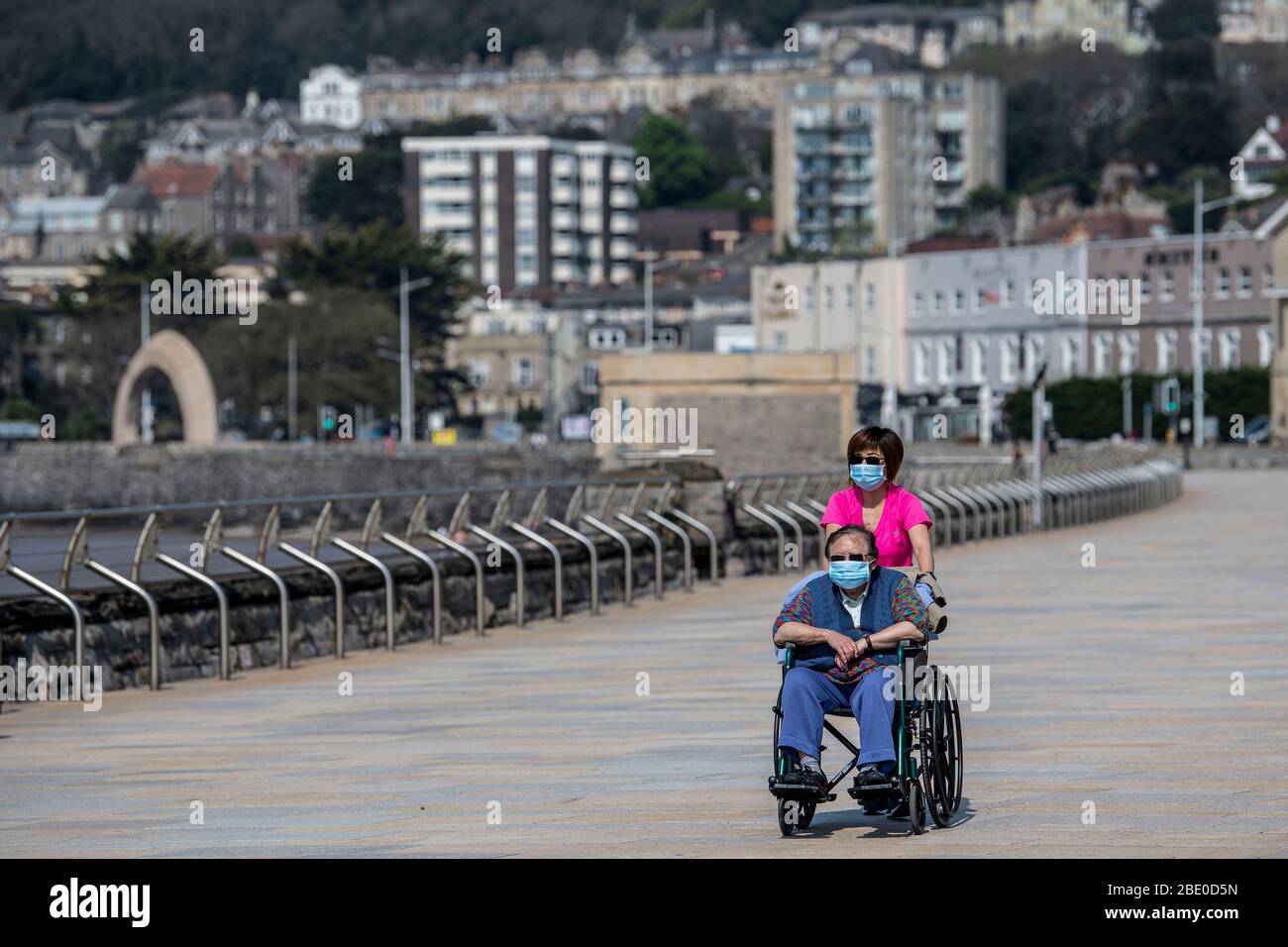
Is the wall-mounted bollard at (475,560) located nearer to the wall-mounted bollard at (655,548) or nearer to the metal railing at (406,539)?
the metal railing at (406,539)

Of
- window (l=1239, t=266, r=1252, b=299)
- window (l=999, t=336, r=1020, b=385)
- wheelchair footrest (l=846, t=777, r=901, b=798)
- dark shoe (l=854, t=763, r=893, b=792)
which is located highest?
window (l=1239, t=266, r=1252, b=299)

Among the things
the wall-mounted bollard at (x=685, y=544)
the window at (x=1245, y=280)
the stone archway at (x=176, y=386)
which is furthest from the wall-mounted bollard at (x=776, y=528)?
the stone archway at (x=176, y=386)

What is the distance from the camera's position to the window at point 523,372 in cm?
16000

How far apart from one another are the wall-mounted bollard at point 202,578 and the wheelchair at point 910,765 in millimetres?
9455

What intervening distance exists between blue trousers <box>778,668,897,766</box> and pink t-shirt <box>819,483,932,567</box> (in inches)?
34.7

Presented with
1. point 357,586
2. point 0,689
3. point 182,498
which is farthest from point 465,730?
point 182,498

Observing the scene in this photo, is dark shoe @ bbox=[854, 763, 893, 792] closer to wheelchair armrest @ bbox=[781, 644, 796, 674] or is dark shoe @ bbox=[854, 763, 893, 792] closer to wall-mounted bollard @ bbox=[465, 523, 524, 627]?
wheelchair armrest @ bbox=[781, 644, 796, 674]

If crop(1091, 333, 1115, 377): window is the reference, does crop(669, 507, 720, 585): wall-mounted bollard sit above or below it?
below

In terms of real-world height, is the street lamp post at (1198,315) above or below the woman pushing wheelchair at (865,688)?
above

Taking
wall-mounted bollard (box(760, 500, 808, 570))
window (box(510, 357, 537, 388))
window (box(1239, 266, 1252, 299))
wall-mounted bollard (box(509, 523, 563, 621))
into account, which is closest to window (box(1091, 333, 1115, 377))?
window (box(1239, 266, 1252, 299))

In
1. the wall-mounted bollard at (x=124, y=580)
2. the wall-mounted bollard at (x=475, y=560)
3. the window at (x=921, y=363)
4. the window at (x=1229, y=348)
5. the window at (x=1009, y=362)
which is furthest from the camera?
the window at (x=921, y=363)

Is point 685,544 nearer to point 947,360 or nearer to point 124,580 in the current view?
point 124,580

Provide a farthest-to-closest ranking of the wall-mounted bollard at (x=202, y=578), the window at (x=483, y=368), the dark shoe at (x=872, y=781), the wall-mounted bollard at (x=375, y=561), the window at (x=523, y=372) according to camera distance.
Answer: the window at (x=483, y=368)
the window at (x=523, y=372)
the wall-mounted bollard at (x=375, y=561)
the wall-mounted bollard at (x=202, y=578)
the dark shoe at (x=872, y=781)

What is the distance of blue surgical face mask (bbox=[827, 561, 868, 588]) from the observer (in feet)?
38.9
